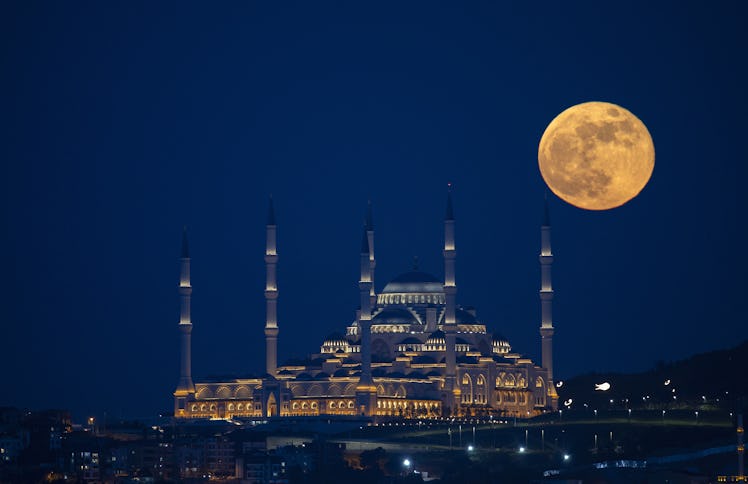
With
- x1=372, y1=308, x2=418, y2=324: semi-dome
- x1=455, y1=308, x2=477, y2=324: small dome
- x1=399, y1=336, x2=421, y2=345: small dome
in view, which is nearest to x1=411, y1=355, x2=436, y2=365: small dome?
x1=399, y1=336, x2=421, y2=345: small dome

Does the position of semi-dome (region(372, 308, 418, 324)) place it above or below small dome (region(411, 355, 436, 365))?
above

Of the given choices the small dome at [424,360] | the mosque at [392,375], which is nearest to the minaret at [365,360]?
the mosque at [392,375]

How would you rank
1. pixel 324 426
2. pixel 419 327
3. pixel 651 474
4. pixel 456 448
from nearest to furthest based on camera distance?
1. pixel 651 474
2. pixel 456 448
3. pixel 324 426
4. pixel 419 327

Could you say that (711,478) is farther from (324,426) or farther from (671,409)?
(324,426)

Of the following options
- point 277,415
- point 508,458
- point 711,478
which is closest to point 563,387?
point 277,415

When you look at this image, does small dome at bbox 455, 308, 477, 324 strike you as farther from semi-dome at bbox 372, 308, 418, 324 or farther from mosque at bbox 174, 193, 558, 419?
semi-dome at bbox 372, 308, 418, 324

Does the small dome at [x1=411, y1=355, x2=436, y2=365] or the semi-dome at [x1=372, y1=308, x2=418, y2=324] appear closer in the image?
the small dome at [x1=411, y1=355, x2=436, y2=365]
